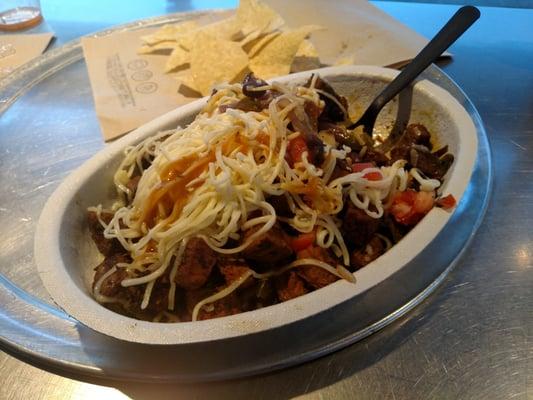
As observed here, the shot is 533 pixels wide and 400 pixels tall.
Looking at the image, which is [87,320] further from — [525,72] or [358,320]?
[525,72]

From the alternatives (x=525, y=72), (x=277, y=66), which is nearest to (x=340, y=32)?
(x=277, y=66)

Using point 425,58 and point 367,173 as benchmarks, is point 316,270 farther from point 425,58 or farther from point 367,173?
point 425,58

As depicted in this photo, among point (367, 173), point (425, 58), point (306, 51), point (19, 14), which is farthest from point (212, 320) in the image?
point (19, 14)

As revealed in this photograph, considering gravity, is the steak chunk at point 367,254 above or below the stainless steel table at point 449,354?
above

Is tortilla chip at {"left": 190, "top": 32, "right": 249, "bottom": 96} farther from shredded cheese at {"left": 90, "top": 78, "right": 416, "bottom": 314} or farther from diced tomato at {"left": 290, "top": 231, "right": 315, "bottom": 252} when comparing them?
diced tomato at {"left": 290, "top": 231, "right": 315, "bottom": 252}

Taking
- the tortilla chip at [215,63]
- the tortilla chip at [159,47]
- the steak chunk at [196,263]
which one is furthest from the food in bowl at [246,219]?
the tortilla chip at [159,47]

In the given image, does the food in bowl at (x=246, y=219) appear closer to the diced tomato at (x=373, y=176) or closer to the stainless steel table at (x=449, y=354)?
the diced tomato at (x=373, y=176)
